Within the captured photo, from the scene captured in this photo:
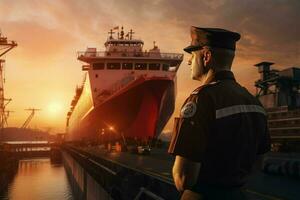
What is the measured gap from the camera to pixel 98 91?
5634 cm

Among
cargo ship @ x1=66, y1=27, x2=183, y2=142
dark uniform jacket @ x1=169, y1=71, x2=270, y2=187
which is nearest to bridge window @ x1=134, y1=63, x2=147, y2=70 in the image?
cargo ship @ x1=66, y1=27, x2=183, y2=142

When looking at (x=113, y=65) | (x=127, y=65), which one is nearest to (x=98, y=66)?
(x=113, y=65)

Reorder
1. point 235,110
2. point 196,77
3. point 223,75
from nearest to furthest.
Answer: point 235,110 < point 223,75 < point 196,77

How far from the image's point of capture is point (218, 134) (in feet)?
10.9

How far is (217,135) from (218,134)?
0.04ft

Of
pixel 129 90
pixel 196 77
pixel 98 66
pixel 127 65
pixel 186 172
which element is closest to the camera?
pixel 186 172

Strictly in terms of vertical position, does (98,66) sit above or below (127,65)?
below

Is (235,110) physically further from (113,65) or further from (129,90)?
(113,65)

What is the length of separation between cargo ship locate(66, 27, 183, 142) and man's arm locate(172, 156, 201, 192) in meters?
43.8

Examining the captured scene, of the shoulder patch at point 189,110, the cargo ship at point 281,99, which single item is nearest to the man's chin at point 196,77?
the shoulder patch at point 189,110

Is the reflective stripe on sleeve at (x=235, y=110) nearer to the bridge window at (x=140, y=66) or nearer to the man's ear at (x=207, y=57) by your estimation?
the man's ear at (x=207, y=57)

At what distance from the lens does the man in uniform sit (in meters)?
3.29

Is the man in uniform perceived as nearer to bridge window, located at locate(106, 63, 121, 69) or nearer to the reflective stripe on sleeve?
the reflective stripe on sleeve

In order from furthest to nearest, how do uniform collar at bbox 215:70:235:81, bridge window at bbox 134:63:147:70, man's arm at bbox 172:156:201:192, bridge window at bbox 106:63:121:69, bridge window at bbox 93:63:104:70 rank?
1. bridge window at bbox 134:63:147:70
2. bridge window at bbox 93:63:104:70
3. bridge window at bbox 106:63:121:69
4. uniform collar at bbox 215:70:235:81
5. man's arm at bbox 172:156:201:192
